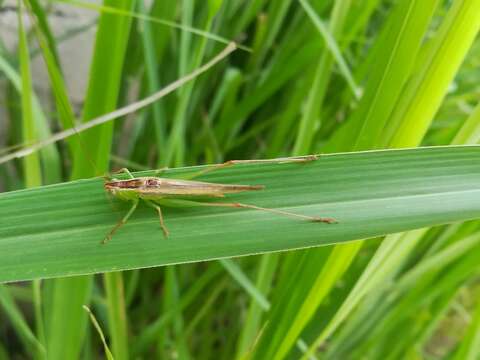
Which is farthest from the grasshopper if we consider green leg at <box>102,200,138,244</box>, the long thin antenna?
the long thin antenna

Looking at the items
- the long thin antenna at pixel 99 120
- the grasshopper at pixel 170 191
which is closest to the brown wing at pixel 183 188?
the grasshopper at pixel 170 191

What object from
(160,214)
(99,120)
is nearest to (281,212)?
(160,214)

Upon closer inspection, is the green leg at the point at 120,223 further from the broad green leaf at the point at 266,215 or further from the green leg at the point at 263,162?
the green leg at the point at 263,162

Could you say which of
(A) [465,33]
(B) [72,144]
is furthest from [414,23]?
(B) [72,144]

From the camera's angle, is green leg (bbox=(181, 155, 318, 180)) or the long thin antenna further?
green leg (bbox=(181, 155, 318, 180))

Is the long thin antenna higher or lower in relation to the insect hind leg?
higher

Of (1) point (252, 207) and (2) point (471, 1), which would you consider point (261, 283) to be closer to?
(1) point (252, 207)

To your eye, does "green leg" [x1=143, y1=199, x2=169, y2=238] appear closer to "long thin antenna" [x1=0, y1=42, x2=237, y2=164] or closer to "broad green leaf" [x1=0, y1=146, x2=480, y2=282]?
"broad green leaf" [x1=0, y1=146, x2=480, y2=282]
